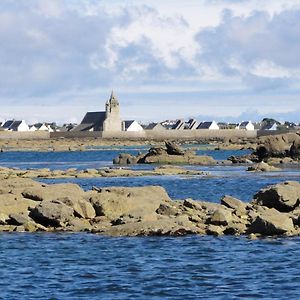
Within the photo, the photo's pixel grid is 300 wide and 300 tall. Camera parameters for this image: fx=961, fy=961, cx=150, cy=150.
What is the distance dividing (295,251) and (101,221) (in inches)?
307

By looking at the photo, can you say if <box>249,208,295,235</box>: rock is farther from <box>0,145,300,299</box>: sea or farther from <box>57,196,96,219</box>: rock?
<box>57,196,96,219</box>: rock

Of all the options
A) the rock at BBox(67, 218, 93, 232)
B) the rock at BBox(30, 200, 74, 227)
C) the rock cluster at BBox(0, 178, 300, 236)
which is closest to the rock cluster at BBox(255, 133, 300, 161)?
the rock cluster at BBox(0, 178, 300, 236)

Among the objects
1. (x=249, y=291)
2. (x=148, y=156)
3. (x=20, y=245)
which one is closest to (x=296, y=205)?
(x=20, y=245)

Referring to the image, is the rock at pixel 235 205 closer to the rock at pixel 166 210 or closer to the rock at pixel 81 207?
the rock at pixel 166 210

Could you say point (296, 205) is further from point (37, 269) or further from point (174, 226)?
point (37, 269)

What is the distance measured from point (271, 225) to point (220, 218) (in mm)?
2129

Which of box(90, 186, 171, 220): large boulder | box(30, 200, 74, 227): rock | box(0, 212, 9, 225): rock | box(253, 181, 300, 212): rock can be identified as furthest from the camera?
box(253, 181, 300, 212): rock

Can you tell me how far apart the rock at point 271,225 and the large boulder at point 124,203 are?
12.5ft

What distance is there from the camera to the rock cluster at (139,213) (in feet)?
92.7

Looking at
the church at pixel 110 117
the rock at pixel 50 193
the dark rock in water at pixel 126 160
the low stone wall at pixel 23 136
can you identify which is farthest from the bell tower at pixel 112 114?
the rock at pixel 50 193

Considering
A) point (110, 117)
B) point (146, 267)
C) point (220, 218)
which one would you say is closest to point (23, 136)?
point (110, 117)

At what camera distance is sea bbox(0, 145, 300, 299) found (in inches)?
779

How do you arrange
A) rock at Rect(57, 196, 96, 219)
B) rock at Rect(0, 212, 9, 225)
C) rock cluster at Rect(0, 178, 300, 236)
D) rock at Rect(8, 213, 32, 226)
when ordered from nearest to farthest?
rock cluster at Rect(0, 178, 300, 236)
rock at Rect(8, 213, 32, 226)
rock at Rect(0, 212, 9, 225)
rock at Rect(57, 196, 96, 219)

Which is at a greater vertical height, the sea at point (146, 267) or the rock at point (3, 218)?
the rock at point (3, 218)
